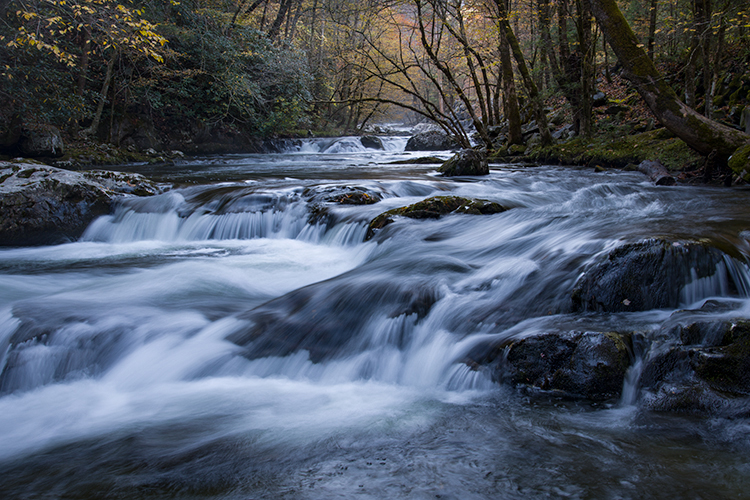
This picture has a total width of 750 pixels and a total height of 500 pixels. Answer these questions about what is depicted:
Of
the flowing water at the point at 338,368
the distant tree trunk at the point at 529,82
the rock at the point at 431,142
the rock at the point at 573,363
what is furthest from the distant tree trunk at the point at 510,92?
the rock at the point at 573,363

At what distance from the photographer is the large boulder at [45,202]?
6762 millimetres

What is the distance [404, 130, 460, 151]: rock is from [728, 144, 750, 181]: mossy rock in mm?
15189

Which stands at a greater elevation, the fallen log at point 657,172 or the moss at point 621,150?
the moss at point 621,150

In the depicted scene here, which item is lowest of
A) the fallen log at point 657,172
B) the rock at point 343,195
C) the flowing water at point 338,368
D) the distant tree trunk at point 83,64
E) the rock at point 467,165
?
the flowing water at point 338,368

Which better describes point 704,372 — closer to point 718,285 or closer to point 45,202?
point 718,285

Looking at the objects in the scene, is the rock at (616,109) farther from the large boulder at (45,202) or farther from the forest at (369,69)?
the large boulder at (45,202)

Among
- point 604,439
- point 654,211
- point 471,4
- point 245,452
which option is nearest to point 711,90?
point 654,211

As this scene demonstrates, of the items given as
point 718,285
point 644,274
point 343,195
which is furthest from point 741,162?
point 343,195

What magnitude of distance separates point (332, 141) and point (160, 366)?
20.5 m

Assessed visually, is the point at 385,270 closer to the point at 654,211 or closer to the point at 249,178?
the point at 654,211

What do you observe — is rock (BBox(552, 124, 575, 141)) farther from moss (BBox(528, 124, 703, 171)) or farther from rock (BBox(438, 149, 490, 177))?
rock (BBox(438, 149, 490, 177))

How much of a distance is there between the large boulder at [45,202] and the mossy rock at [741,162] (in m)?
10.5

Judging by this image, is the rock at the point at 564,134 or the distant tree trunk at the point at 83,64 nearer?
the distant tree trunk at the point at 83,64

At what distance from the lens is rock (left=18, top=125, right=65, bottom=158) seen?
37.9ft
